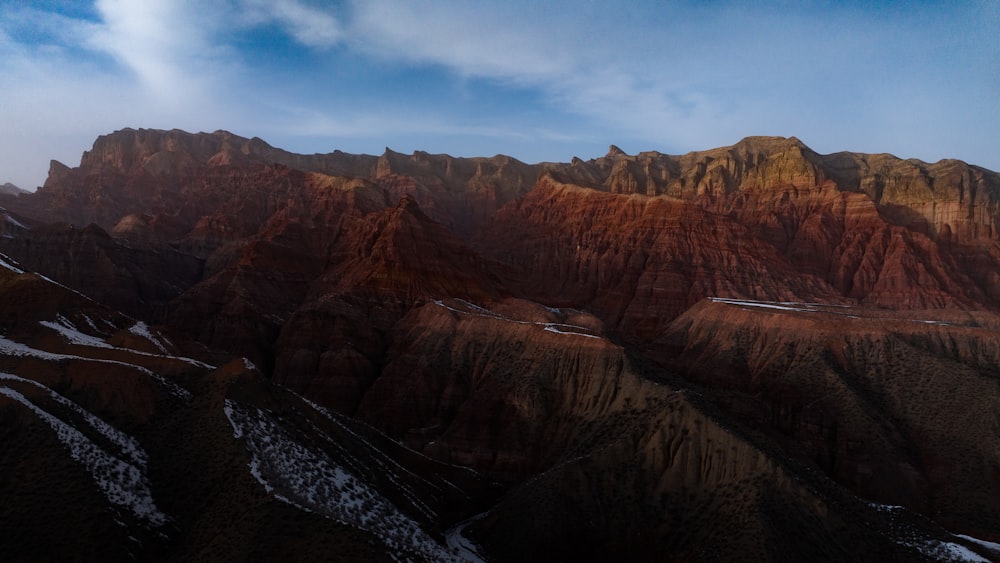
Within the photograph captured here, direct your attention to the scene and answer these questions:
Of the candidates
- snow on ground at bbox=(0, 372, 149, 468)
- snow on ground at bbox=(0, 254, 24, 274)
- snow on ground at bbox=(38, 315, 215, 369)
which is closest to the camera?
snow on ground at bbox=(0, 372, 149, 468)

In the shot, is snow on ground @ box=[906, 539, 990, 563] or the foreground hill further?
snow on ground @ box=[906, 539, 990, 563]

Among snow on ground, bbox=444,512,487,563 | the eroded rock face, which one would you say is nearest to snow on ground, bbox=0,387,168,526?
snow on ground, bbox=444,512,487,563

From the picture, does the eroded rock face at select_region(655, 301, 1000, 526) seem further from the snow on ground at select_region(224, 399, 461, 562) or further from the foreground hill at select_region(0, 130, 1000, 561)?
the snow on ground at select_region(224, 399, 461, 562)

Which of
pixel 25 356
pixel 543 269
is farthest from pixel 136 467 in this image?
pixel 543 269

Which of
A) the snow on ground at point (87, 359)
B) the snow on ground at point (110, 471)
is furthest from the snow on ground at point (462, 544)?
the snow on ground at point (87, 359)

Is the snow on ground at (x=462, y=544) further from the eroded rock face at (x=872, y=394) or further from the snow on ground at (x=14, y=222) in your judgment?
the snow on ground at (x=14, y=222)

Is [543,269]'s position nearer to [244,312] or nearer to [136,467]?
[244,312]

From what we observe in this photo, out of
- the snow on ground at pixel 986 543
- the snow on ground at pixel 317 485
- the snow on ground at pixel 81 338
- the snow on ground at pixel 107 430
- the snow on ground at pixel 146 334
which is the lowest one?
the snow on ground at pixel 986 543
